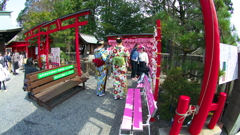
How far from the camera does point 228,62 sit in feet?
7.24

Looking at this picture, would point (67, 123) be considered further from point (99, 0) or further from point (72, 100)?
point (99, 0)

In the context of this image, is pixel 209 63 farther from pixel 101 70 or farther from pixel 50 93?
pixel 50 93

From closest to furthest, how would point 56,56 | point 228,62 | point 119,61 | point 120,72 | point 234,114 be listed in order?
point 228,62 → point 234,114 → point 119,61 → point 120,72 → point 56,56

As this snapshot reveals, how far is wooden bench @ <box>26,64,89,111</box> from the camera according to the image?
3.52m

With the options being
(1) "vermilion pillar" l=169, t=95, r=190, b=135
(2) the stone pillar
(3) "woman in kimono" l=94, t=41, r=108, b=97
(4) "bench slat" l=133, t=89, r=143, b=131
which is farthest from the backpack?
(2) the stone pillar

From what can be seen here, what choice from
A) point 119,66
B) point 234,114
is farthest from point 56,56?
point 234,114

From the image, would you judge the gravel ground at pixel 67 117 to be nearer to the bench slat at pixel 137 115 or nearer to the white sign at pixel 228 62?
the bench slat at pixel 137 115

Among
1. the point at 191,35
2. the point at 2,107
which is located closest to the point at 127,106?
the point at 191,35

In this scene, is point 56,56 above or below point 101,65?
above

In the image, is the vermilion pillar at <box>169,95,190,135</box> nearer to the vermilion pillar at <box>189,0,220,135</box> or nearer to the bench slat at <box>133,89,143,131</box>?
the vermilion pillar at <box>189,0,220,135</box>

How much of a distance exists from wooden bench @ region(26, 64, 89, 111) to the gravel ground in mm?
248

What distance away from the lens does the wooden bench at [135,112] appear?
2.24 metres

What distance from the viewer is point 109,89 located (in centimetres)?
526

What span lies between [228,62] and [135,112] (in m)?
1.88
